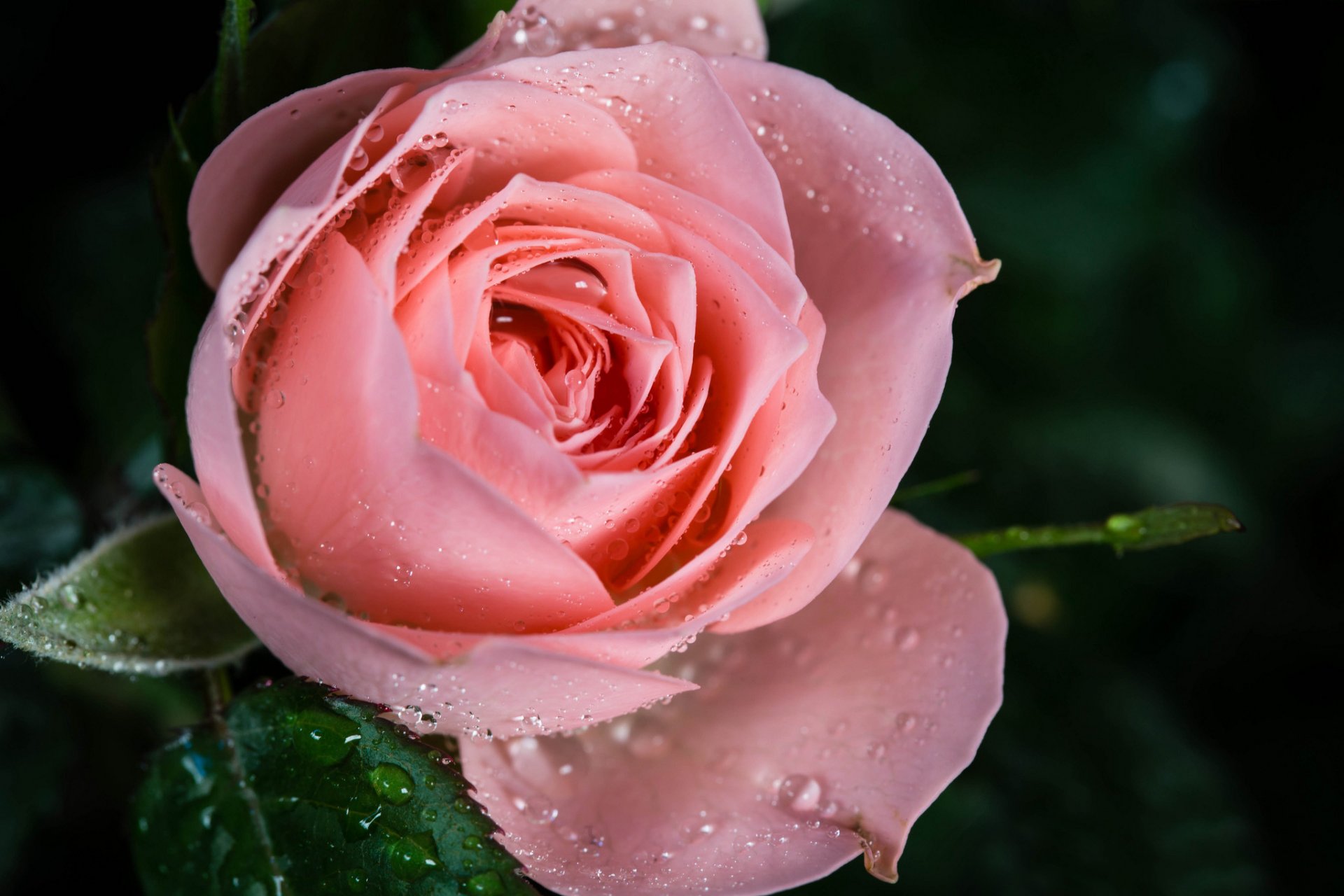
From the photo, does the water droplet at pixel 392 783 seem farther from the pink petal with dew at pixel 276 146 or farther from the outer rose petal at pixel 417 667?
the pink petal with dew at pixel 276 146

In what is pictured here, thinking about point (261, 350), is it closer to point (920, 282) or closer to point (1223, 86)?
point (920, 282)

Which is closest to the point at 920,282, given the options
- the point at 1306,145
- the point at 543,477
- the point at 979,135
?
the point at 543,477

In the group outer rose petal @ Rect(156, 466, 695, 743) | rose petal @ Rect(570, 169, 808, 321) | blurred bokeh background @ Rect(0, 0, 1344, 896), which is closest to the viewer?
outer rose petal @ Rect(156, 466, 695, 743)

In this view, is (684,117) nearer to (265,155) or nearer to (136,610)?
(265,155)

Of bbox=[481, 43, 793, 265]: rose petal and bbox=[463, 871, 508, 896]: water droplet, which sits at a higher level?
bbox=[481, 43, 793, 265]: rose petal

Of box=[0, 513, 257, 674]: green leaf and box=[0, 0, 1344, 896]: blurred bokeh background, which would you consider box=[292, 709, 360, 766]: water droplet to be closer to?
box=[0, 513, 257, 674]: green leaf

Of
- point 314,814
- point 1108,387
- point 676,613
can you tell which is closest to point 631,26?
point 676,613

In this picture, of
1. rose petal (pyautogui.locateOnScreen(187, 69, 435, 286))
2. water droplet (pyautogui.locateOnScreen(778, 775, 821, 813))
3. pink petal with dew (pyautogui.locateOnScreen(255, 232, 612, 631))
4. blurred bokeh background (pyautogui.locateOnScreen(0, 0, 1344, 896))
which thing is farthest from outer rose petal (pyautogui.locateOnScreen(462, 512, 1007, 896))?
blurred bokeh background (pyautogui.locateOnScreen(0, 0, 1344, 896))
